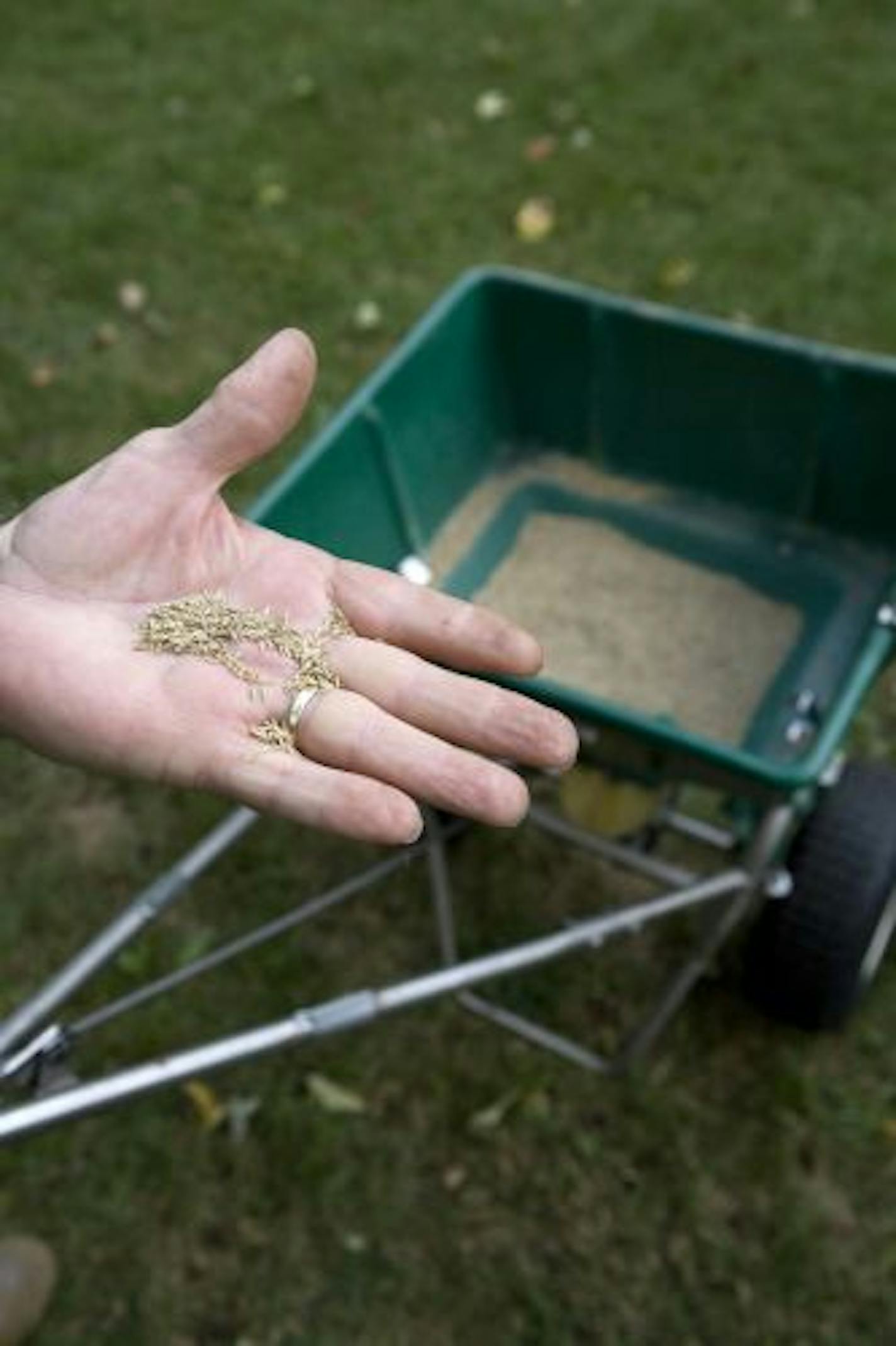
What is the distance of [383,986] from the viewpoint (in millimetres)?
2197

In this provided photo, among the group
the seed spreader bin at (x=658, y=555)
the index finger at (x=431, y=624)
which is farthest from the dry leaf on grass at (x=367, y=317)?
the index finger at (x=431, y=624)

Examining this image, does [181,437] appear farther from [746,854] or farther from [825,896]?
[825,896]

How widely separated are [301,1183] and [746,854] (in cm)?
84

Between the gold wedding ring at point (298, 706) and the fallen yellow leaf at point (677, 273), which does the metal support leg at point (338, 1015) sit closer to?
the gold wedding ring at point (298, 706)

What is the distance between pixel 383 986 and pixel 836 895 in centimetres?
74

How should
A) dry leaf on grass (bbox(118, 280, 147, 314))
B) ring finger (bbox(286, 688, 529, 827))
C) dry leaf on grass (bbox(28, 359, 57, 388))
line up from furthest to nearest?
dry leaf on grass (bbox(118, 280, 147, 314)) → dry leaf on grass (bbox(28, 359, 57, 388)) → ring finger (bbox(286, 688, 529, 827))

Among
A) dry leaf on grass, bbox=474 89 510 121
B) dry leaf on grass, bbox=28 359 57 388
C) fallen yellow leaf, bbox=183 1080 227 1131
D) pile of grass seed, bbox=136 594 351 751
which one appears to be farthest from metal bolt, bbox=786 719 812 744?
dry leaf on grass, bbox=474 89 510 121

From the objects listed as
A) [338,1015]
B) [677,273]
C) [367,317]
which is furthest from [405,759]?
[677,273]

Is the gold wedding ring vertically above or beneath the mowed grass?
above

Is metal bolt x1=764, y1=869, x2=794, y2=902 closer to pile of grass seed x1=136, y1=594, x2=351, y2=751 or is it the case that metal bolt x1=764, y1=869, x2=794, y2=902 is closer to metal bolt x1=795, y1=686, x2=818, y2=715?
metal bolt x1=795, y1=686, x2=818, y2=715

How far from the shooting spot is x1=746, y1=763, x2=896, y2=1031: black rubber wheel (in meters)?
1.86

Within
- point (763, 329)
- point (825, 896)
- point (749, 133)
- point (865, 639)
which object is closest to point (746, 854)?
point (825, 896)

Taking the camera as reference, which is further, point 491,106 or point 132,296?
point 491,106

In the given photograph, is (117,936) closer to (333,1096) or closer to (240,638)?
(240,638)
